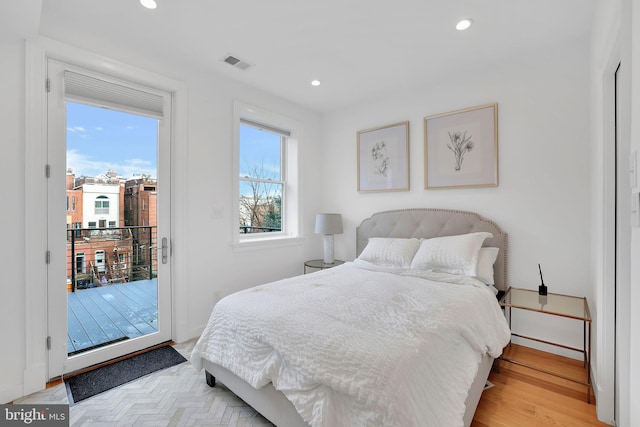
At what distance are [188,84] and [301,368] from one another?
8.92 feet

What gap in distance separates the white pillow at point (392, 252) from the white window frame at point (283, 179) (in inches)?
46.1

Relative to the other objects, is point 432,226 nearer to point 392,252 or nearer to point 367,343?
point 392,252

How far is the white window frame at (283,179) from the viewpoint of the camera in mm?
3238

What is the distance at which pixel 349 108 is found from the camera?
157 inches

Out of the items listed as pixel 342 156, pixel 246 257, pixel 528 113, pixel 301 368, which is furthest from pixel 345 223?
pixel 301 368

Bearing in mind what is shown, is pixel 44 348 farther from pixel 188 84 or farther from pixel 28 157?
pixel 188 84

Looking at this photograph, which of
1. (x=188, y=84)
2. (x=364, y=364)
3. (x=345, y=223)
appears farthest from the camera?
(x=345, y=223)

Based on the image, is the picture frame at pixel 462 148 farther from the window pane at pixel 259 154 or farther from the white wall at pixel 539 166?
the window pane at pixel 259 154

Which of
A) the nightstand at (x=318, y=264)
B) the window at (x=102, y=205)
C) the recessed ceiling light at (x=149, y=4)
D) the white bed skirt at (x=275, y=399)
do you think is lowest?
the white bed skirt at (x=275, y=399)

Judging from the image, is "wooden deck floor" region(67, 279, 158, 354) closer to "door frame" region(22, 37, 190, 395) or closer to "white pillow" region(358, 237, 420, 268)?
"door frame" region(22, 37, 190, 395)

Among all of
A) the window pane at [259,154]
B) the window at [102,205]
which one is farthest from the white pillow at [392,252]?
the window at [102,205]

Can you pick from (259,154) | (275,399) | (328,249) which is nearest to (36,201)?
(275,399)

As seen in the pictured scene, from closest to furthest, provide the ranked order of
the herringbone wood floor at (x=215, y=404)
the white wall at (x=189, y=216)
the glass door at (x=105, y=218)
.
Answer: the herringbone wood floor at (x=215, y=404)
the white wall at (x=189, y=216)
the glass door at (x=105, y=218)

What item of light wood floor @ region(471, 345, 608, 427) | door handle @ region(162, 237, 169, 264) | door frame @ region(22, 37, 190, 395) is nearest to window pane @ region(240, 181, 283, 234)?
door handle @ region(162, 237, 169, 264)
